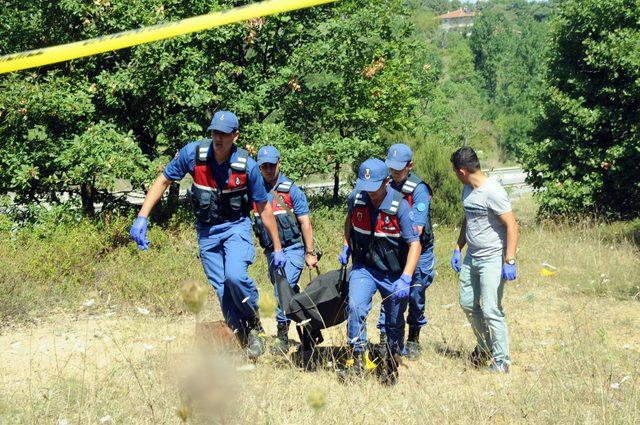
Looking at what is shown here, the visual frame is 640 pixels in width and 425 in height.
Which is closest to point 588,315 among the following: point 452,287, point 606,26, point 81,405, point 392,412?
point 452,287

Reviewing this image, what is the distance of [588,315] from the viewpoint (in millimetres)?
7328

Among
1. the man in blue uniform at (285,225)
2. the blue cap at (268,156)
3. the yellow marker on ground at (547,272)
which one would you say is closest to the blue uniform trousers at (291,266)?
the man in blue uniform at (285,225)

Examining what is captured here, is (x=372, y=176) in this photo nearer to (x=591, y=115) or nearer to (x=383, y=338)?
(x=383, y=338)

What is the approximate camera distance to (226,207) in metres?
5.59

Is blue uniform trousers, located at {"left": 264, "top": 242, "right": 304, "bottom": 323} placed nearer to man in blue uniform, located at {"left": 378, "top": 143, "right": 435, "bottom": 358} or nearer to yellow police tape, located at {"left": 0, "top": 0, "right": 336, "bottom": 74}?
man in blue uniform, located at {"left": 378, "top": 143, "right": 435, "bottom": 358}

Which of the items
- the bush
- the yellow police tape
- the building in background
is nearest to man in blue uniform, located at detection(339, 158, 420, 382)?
the yellow police tape

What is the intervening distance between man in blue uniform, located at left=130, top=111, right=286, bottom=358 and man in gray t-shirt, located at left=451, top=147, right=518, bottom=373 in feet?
4.62

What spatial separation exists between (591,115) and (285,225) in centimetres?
965

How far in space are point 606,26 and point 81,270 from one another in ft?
33.5

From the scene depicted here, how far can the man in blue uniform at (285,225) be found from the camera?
605 centimetres

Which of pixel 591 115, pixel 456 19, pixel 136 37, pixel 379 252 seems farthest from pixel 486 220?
pixel 456 19

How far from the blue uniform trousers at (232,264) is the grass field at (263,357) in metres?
0.43

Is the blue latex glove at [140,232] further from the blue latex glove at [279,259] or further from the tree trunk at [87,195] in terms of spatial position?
the tree trunk at [87,195]

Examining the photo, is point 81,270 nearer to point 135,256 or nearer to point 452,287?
point 135,256
